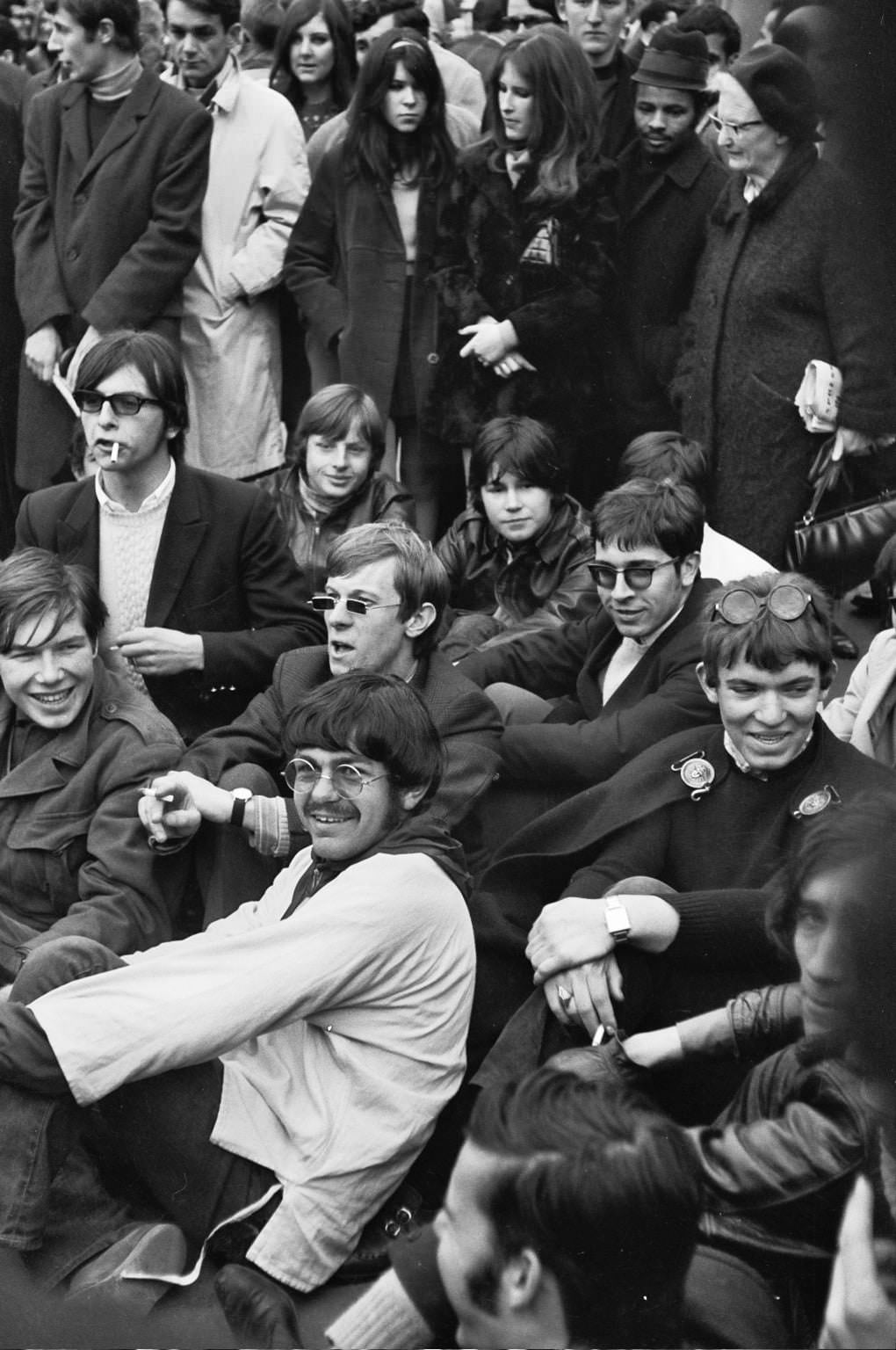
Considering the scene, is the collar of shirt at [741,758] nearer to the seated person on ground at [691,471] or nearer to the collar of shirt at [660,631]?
the collar of shirt at [660,631]

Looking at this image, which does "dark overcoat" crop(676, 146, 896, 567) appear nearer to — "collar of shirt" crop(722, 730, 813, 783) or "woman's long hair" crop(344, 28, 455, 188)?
"woman's long hair" crop(344, 28, 455, 188)

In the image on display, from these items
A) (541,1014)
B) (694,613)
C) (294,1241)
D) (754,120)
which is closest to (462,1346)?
(294,1241)

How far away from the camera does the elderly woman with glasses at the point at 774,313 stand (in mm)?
4949

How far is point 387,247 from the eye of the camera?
20.0 ft

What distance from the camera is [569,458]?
584 centimetres

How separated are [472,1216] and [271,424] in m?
4.07

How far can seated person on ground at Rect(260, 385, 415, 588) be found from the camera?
17.5 feet

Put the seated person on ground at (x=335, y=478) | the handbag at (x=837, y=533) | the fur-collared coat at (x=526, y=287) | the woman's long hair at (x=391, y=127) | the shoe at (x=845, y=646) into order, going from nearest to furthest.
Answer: the handbag at (x=837, y=533) → the shoe at (x=845, y=646) → the seated person on ground at (x=335, y=478) → the fur-collared coat at (x=526, y=287) → the woman's long hair at (x=391, y=127)

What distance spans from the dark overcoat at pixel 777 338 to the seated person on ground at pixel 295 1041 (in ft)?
5.85

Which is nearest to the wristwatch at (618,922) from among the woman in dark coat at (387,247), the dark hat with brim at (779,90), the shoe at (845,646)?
the shoe at (845,646)

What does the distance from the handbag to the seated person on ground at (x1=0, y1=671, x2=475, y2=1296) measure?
4.92 feet

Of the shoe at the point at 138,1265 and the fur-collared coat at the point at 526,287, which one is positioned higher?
the fur-collared coat at the point at 526,287

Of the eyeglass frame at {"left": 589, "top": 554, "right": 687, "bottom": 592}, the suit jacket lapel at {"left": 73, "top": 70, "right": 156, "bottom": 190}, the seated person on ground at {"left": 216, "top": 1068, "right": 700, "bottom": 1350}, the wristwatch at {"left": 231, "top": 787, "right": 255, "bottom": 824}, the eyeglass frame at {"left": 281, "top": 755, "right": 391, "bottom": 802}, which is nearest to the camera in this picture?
the seated person on ground at {"left": 216, "top": 1068, "right": 700, "bottom": 1350}

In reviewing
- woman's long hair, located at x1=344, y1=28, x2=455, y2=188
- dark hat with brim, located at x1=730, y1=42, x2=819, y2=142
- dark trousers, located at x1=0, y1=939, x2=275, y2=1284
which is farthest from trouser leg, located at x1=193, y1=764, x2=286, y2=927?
woman's long hair, located at x1=344, y1=28, x2=455, y2=188
